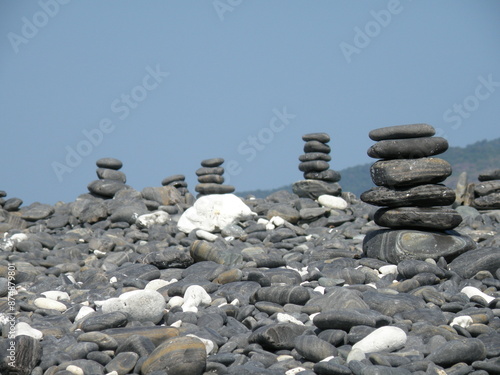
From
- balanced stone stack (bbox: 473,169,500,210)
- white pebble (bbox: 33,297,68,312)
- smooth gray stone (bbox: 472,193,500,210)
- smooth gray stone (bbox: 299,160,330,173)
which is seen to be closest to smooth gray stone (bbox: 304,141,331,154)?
smooth gray stone (bbox: 299,160,330,173)

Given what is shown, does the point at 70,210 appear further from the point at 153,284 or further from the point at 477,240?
the point at 477,240

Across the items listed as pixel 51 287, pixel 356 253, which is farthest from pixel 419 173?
pixel 51 287

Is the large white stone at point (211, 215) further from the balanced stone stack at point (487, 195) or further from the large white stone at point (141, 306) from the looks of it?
the large white stone at point (141, 306)

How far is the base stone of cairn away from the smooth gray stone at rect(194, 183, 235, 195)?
79.8 inches

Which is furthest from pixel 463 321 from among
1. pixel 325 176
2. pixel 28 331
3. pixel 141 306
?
pixel 325 176

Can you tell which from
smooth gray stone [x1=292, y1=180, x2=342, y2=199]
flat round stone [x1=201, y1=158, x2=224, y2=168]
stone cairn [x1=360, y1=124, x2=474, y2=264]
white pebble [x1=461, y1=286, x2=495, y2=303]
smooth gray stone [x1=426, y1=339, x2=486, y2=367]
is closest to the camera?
smooth gray stone [x1=426, y1=339, x2=486, y2=367]

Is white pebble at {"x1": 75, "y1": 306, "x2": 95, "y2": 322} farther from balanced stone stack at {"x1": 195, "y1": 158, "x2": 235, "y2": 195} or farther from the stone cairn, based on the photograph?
balanced stone stack at {"x1": 195, "y1": 158, "x2": 235, "y2": 195}

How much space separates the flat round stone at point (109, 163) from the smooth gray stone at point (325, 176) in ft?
20.2

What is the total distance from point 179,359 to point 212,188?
46.8 ft

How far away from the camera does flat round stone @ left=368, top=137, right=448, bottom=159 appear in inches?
458

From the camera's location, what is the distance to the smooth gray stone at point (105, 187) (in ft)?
67.3

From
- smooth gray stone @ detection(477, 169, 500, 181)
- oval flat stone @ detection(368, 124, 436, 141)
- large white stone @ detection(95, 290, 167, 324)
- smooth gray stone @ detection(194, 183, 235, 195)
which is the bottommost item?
large white stone @ detection(95, 290, 167, 324)

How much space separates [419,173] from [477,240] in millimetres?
2732

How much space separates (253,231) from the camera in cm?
1584
